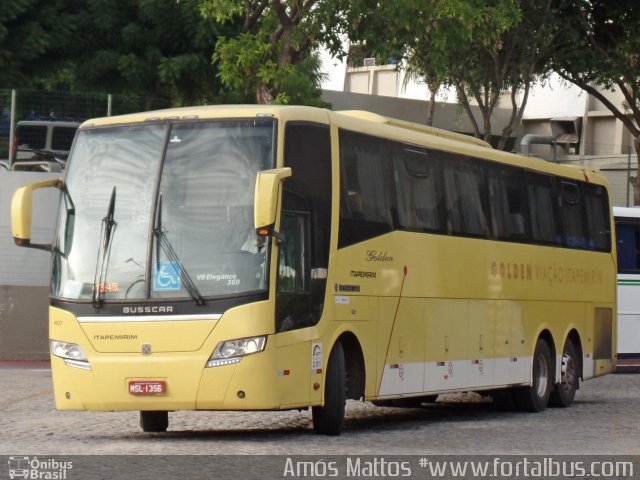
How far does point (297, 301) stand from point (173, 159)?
1752 mm

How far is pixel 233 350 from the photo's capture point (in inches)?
551

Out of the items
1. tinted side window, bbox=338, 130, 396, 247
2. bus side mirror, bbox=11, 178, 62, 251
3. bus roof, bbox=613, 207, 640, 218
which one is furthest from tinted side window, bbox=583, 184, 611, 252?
bus side mirror, bbox=11, 178, 62, 251

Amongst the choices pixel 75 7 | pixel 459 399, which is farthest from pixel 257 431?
pixel 75 7

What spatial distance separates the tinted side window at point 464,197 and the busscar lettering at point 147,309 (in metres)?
4.84

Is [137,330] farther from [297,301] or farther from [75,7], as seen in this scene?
[75,7]

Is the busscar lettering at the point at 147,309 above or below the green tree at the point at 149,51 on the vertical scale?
below

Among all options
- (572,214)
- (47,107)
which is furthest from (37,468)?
(47,107)

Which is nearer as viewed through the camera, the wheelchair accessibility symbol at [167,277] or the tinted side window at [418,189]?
the wheelchair accessibility symbol at [167,277]

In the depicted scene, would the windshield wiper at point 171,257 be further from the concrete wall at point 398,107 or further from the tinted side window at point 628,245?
the concrete wall at point 398,107

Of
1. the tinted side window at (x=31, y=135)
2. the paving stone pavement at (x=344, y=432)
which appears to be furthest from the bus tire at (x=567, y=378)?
the tinted side window at (x=31, y=135)

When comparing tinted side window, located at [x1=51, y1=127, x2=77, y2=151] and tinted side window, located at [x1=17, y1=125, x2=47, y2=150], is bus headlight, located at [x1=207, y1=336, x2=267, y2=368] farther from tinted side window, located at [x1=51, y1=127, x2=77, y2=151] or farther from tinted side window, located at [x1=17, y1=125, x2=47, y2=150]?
tinted side window, located at [x1=17, y1=125, x2=47, y2=150]

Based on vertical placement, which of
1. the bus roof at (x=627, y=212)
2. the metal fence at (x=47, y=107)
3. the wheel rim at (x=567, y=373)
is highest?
the metal fence at (x=47, y=107)

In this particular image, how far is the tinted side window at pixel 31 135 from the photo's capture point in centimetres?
2812

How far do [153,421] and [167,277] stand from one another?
6.80 ft
